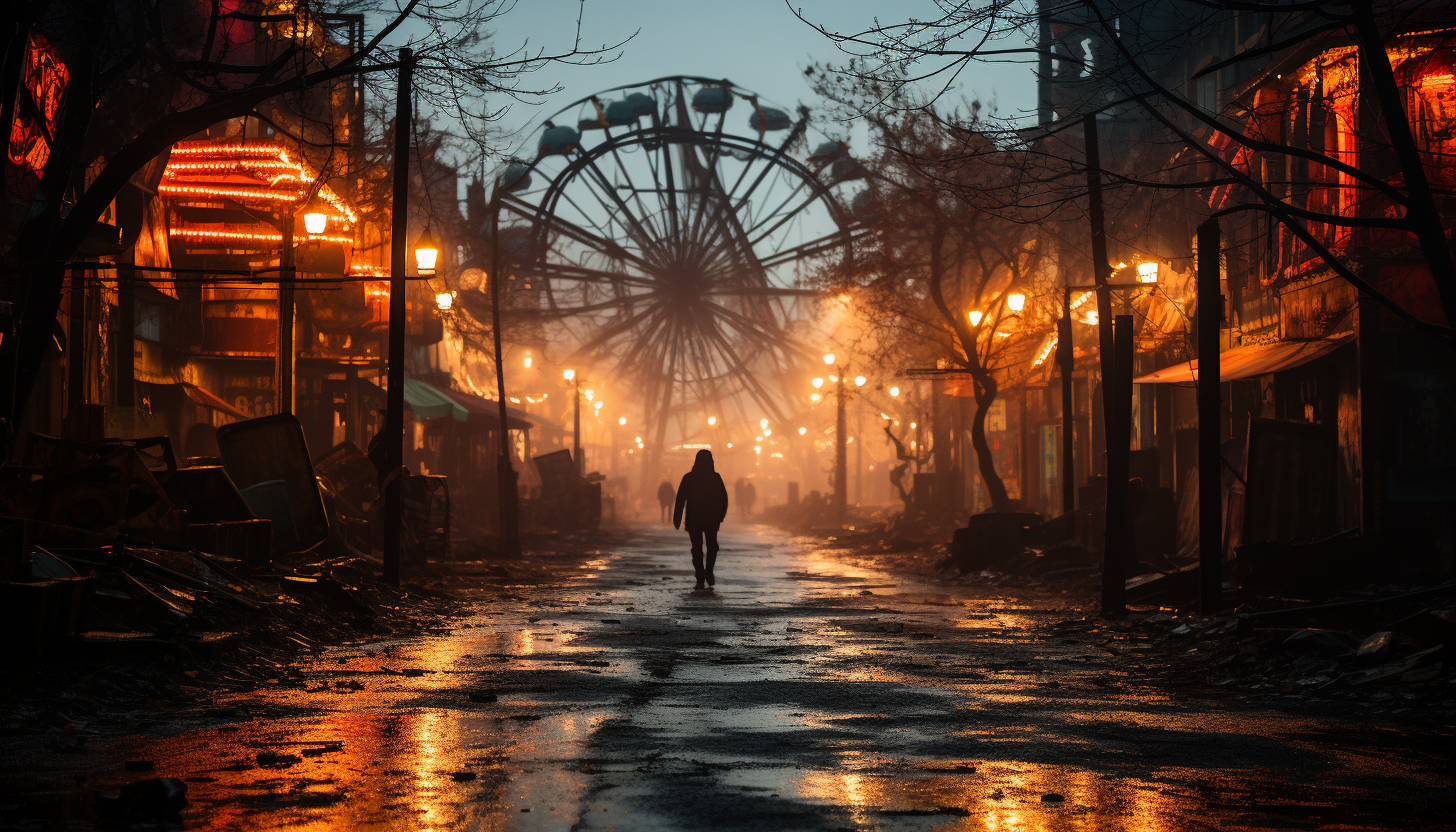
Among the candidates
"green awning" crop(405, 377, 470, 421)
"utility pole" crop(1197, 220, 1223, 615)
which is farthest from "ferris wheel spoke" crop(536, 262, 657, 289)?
"utility pole" crop(1197, 220, 1223, 615)

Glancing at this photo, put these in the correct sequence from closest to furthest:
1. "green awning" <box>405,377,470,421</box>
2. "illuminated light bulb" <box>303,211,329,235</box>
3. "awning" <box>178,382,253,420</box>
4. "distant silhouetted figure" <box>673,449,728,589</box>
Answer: "distant silhouetted figure" <box>673,449,728,589</box> → "illuminated light bulb" <box>303,211,329,235</box> → "awning" <box>178,382,253,420</box> → "green awning" <box>405,377,470,421</box>

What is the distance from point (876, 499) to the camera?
83500mm

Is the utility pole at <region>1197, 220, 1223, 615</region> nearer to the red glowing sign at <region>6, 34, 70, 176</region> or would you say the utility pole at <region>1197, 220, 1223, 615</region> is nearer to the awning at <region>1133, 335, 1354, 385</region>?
the awning at <region>1133, 335, 1354, 385</region>

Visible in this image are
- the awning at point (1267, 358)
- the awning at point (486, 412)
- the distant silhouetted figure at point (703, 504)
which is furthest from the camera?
Answer: the awning at point (486, 412)

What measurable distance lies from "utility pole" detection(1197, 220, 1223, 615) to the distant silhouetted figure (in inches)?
310

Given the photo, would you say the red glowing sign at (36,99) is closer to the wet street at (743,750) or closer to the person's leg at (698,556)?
the wet street at (743,750)

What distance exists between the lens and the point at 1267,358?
1917cm

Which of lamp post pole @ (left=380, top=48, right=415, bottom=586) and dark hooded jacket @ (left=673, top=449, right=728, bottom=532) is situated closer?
lamp post pole @ (left=380, top=48, right=415, bottom=586)

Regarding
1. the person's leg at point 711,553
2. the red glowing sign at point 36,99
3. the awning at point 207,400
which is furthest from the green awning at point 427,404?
the red glowing sign at point 36,99

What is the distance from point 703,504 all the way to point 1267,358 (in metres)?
7.99

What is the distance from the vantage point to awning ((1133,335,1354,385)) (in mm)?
17781

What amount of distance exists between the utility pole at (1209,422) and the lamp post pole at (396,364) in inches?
367

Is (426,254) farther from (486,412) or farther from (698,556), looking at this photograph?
(486,412)

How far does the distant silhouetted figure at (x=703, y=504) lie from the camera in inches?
793
